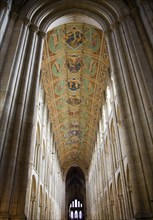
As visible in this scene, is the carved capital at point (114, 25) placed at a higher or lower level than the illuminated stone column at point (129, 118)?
higher

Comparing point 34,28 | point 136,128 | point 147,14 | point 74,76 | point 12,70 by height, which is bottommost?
point 136,128

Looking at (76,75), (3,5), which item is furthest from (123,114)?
(76,75)

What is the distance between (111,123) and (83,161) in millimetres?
21578

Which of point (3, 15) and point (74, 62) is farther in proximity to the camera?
point (74, 62)

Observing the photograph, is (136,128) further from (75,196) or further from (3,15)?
(75,196)

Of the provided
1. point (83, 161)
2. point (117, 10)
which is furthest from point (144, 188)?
point (83, 161)

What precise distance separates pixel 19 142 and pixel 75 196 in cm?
4438

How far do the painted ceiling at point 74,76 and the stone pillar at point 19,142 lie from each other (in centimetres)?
508

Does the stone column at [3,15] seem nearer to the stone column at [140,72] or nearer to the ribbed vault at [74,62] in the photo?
the ribbed vault at [74,62]

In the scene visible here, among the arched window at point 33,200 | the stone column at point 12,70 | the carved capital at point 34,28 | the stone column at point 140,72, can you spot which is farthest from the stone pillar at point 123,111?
the arched window at point 33,200

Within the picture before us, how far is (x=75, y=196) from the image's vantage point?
45.7 m

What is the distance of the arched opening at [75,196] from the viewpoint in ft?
142

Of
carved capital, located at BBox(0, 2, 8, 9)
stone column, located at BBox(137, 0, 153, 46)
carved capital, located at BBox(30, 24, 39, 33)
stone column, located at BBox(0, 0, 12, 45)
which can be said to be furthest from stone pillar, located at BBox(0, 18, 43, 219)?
stone column, located at BBox(137, 0, 153, 46)

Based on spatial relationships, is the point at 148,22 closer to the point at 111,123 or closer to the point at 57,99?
the point at 111,123
